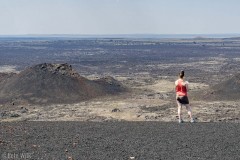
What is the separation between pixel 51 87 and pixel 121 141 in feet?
70.3

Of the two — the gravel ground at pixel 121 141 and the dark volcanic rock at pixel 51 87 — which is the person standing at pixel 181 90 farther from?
the dark volcanic rock at pixel 51 87

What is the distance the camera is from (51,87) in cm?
3147

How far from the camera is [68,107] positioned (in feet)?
92.1

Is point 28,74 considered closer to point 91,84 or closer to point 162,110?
point 91,84

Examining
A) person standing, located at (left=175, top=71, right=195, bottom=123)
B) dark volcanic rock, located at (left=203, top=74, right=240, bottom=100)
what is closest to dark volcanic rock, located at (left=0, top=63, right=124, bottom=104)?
dark volcanic rock, located at (left=203, top=74, right=240, bottom=100)

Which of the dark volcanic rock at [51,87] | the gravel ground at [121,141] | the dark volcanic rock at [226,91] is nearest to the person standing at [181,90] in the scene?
the gravel ground at [121,141]

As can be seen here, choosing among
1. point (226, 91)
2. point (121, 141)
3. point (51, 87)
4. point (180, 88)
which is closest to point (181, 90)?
point (180, 88)

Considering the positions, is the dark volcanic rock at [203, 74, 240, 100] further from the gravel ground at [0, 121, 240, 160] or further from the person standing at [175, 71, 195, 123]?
the gravel ground at [0, 121, 240, 160]

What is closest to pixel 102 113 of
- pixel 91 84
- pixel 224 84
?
pixel 91 84

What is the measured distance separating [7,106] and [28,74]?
4.97 meters

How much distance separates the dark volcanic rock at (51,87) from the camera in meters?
30.6

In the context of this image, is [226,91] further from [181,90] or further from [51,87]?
[181,90]

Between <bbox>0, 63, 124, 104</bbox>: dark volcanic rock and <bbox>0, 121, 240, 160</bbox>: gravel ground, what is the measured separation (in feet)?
57.4

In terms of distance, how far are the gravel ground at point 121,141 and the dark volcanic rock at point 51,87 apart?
57.4ft
